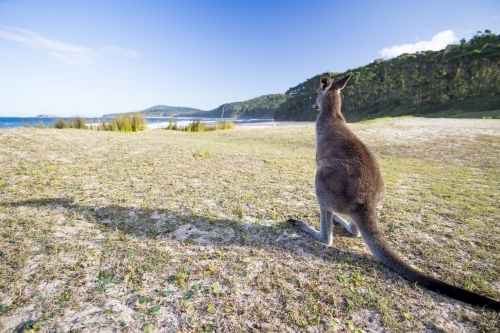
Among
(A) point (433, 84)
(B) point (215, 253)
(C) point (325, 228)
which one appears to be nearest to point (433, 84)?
(A) point (433, 84)

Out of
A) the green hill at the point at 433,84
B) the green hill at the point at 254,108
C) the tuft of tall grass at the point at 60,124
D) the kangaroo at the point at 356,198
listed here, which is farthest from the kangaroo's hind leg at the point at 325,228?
the green hill at the point at 254,108

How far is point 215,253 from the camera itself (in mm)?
3355

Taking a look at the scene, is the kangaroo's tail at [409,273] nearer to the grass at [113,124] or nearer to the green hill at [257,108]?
the grass at [113,124]

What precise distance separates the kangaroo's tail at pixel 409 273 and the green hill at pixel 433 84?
1136 inches

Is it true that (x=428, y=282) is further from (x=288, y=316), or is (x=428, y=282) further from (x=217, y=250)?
(x=217, y=250)

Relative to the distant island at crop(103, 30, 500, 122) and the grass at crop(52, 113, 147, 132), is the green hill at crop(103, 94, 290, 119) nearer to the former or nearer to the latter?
the distant island at crop(103, 30, 500, 122)

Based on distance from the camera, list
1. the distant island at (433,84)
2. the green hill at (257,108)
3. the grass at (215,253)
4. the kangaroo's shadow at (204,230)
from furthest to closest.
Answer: the green hill at (257,108) < the distant island at (433,84) < the kangaroo's shadow at (204,230) < the grass at (215,253)

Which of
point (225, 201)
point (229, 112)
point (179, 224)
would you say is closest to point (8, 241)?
point (179, 224)

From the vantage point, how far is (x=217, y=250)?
11.2ft

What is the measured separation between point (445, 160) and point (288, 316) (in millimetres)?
11108

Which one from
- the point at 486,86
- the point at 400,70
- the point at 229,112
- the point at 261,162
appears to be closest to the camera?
the point at 261,162

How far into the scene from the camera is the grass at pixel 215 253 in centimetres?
235

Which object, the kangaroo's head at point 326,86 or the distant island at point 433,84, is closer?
the kangaroo's head at point 326,86

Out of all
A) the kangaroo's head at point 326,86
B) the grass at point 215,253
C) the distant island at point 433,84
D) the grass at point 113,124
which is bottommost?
the grass at point 215,253
